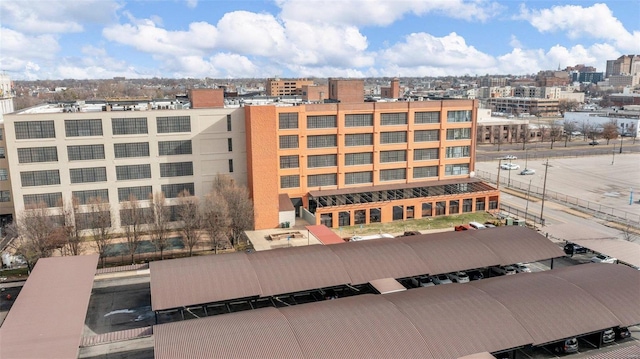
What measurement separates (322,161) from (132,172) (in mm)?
27066

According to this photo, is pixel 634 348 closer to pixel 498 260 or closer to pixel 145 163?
pixel 498 260

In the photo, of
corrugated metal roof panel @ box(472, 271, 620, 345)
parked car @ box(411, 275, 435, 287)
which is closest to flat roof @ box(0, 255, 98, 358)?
parked car @ box(411, 275, 435, 287)

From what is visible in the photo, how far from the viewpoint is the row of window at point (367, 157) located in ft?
237

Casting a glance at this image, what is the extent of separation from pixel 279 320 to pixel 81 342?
45.2 ft

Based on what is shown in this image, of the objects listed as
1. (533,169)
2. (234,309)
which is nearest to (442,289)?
(234,309)

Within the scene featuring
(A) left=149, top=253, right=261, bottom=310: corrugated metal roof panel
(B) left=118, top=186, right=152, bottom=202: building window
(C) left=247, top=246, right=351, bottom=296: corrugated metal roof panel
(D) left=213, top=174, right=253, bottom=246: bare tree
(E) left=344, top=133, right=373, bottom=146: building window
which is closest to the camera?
(A) left=149, top=253, right=261, bottom=310: corrugated metal roof panel

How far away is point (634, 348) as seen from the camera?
33312 mm

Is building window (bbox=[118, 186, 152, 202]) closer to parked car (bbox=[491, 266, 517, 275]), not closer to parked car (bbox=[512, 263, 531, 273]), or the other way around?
parked car (bbox=[491, 266, 517, 275])

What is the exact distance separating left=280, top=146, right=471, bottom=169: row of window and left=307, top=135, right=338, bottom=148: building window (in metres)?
1.65

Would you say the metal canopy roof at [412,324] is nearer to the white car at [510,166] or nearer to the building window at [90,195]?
the building window at [90,195]

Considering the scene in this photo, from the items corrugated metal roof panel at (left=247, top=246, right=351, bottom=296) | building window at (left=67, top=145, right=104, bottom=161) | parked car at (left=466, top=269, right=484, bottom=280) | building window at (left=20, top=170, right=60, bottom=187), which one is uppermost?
building window at (left=67, top=145, right=104, bottom=161)

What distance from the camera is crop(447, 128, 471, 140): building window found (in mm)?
80438

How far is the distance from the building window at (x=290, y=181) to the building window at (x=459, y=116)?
2716 centimetres

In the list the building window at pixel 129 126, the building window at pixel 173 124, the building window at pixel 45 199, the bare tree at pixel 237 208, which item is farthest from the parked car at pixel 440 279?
the building window at pixel 45 199
